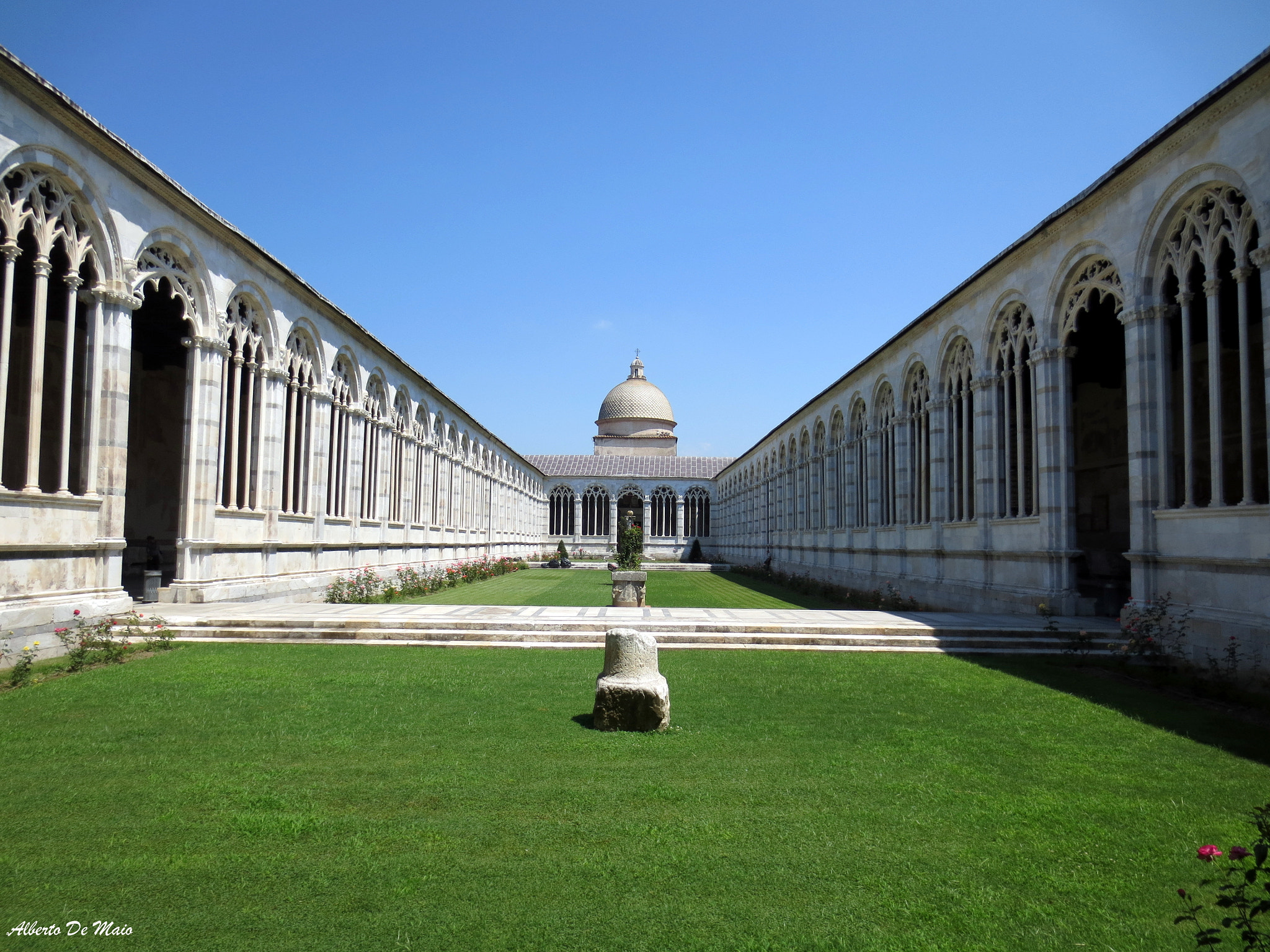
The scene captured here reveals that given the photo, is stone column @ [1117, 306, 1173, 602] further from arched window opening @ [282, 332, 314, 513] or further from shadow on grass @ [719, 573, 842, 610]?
arched window opening @ [282, 332, 314, 513]

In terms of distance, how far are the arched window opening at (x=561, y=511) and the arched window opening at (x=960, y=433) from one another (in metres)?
49.1

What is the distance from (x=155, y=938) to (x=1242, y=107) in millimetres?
14509

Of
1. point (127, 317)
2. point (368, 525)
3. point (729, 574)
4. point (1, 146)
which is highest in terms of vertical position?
point (1, 146)

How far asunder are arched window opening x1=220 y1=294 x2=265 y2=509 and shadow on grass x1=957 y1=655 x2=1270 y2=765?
15.1m

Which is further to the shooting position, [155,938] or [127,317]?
[127,317]

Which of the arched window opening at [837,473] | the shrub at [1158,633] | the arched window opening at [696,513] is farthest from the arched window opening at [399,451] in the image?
the arched window opening at [696,513]

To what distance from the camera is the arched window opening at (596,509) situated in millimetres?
67938

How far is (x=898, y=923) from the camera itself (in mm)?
4230

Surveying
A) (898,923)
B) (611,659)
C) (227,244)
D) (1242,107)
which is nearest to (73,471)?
(227,244)

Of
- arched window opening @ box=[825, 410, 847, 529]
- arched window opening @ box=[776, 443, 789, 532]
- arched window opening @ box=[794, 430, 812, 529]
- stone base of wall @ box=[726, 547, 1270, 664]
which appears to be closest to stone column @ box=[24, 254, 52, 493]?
stone base of wall @ box=[726, 547, 1270, 664]

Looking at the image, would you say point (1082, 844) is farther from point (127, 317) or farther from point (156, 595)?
point (156, 595)

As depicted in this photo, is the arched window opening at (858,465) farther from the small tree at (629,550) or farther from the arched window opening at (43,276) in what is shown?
the arched window opening at (43,276)

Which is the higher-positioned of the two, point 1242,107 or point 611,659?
point 1242,107

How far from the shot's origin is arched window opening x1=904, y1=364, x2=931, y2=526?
2317 centimetres
